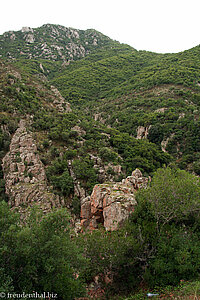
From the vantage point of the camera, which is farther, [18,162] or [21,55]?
[21,55]

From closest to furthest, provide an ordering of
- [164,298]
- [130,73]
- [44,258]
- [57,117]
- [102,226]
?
[44,258] < [164,298] < [102,226] < [57,117] < [130,73]

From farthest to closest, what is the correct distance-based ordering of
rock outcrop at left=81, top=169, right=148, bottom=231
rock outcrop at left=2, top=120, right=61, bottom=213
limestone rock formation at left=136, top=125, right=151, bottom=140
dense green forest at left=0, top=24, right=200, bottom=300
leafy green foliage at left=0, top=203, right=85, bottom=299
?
1. limestone rock formation at left=136, top=125, right=151, bottom=140
2. rock outcrop at left=2, top=120, right=61, bottom=213
3. rock outcrop at left=81, top=169, right=148, bottom=231
4. dense green forest at left=0, top=24, right=200, bottom=300
5. leafy green foliage at left=0, top=203, right=85, bottom=299

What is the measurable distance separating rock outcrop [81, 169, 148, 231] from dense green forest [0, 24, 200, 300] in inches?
26.3

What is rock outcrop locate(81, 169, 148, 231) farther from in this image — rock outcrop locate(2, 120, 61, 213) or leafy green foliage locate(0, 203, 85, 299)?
leafy green foliage locate(0, 203, 85, 299)

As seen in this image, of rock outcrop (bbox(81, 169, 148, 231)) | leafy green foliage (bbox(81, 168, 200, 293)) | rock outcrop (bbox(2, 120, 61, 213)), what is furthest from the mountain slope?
leafy green foliage (bbox(81, 168, 200, 293))

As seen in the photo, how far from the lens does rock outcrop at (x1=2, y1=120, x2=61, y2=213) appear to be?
15945mm

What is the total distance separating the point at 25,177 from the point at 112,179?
10605 millimetres

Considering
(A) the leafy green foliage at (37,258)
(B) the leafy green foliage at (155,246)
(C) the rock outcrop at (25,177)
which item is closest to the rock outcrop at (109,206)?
(B) the leafy green foliage at (155,246)

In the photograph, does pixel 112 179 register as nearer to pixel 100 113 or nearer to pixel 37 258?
pixel 37 258

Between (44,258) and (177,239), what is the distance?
755 centimetres

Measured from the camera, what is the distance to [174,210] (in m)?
11.5

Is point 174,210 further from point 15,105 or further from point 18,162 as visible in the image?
point 15,105

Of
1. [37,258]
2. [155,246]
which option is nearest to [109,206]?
[155,246]

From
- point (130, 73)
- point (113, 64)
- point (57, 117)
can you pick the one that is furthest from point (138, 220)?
point (113, 64)
